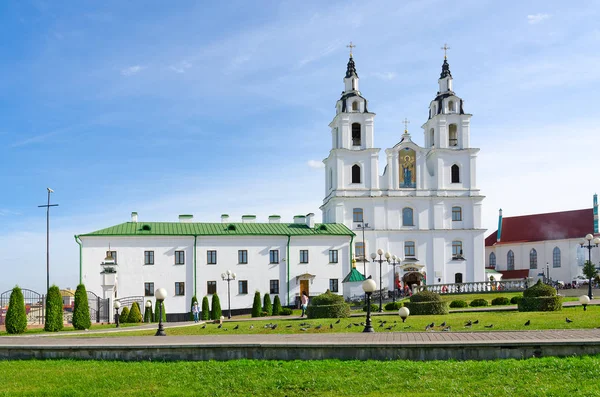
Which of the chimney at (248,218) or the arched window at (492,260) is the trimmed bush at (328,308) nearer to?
the chimney at (248,218)

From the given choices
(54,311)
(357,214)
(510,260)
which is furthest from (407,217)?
(54,311)

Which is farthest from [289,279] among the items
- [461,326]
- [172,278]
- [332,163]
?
[461,326]

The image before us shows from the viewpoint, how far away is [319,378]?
13.1 m

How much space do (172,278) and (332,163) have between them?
63.4ft

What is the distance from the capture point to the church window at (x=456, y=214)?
59.8 meters

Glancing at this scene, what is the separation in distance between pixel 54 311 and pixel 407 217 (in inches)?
1505

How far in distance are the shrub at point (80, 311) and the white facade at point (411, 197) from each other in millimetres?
31825

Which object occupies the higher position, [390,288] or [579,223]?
[579,223]

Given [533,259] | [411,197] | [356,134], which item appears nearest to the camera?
[411,197]

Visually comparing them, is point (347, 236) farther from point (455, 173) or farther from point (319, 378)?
point (319, 378)

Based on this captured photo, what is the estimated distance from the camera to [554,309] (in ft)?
84.7

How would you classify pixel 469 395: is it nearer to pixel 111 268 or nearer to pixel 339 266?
pixel 111 268

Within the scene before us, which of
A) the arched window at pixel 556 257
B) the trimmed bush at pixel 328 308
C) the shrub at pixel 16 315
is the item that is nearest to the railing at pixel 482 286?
the trimmed bush at pixel 328 308

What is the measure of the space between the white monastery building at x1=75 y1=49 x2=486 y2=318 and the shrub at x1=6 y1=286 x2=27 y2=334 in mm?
19896
